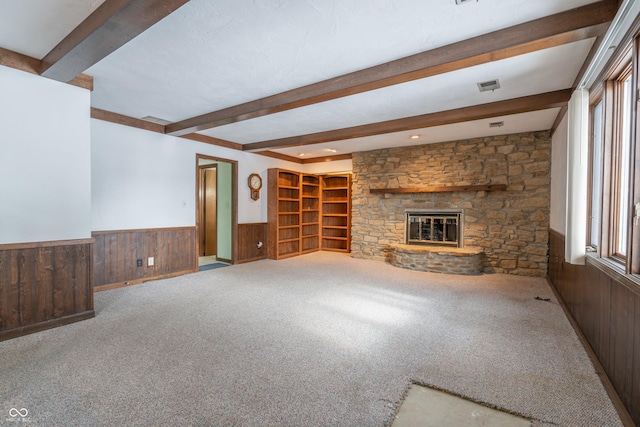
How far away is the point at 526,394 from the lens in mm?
1856

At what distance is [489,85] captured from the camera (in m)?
3.18

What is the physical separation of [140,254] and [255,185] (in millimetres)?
2590

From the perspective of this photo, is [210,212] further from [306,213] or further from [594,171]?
[594,171]

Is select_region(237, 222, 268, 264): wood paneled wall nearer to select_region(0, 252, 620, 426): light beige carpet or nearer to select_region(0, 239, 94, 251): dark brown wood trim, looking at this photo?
select_region(0, 252, 620, 426): light beige carpet

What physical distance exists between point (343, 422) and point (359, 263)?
463 cm

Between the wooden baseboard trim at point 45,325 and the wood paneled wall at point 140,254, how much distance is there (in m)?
1.22

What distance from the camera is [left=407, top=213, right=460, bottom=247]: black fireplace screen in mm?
5711

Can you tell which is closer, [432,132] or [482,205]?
[432,132]

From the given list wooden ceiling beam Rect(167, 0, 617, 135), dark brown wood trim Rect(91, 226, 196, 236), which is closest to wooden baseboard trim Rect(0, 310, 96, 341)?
dark brown wood trim Rect(91, 226, 196, 236)

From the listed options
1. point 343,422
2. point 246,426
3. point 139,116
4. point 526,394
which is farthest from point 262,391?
point 139,116

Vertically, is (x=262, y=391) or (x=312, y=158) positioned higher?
(x=312, y=158)

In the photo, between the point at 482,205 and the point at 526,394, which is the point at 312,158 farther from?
the point at 526,394

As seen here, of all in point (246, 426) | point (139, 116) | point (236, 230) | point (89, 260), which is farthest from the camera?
point (236, 230)

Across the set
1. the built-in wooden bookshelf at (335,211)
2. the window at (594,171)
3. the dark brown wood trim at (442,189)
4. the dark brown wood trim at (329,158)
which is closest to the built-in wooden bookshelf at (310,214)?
the built-in wooden bookshelf at (335,211)
